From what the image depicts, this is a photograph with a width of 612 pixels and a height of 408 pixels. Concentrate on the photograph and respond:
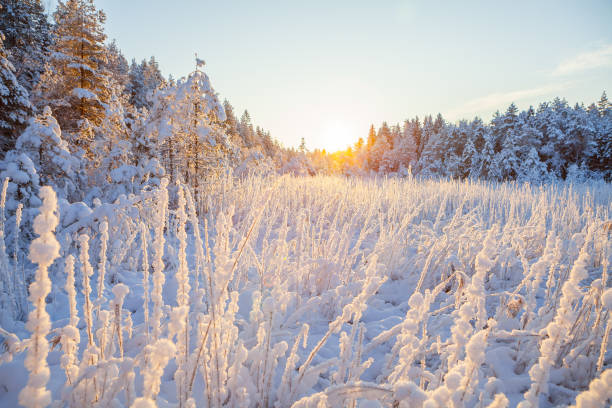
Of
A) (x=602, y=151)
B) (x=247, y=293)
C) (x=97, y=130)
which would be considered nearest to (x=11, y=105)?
(x=97, y=130)

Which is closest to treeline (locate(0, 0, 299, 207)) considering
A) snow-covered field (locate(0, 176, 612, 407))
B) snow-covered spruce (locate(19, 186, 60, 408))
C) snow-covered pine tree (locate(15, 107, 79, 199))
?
snow-covered pine tree (locate(15, 107, 79, 199))

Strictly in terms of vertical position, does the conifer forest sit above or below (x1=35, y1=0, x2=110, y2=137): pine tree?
below

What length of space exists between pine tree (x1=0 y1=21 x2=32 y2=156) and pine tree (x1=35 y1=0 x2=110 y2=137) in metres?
4.65

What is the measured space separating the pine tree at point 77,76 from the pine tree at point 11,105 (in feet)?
15.3

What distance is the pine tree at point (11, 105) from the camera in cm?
445

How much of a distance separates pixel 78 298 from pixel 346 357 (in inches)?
87.6

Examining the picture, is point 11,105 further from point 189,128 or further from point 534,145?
point 534,145

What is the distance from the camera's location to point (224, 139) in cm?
602

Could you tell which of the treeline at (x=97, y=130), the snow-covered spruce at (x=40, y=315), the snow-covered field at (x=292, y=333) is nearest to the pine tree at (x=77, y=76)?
the treeline at (x=97, y=130)

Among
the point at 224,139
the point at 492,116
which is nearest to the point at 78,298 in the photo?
the point at 224,139

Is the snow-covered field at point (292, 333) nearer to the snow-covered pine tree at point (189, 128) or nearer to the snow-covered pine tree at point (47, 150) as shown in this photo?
the snow-covered pine tree at point (47, 150)

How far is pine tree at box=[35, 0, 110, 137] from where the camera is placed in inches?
371

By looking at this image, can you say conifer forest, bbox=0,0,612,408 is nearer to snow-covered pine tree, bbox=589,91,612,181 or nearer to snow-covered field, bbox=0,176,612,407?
snow-covered field, bbox=0,176,612,407

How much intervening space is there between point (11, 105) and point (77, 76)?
23.2 feet
